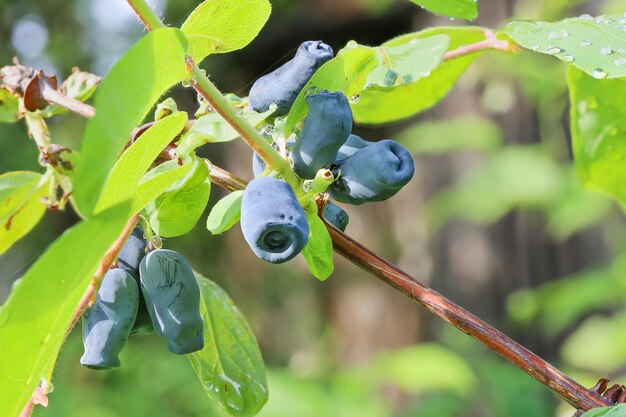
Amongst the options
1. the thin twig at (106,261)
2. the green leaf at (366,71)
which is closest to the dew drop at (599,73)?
the green leaf at (366,71)

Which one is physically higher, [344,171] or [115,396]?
[344,171]

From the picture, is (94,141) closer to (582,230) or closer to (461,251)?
(461,251)

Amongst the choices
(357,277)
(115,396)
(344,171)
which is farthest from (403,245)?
(344,171)

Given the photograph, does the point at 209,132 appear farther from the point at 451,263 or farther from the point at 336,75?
the point at 451,263

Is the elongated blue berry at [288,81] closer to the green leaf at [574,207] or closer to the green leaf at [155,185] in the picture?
the green leaf at [155,185]

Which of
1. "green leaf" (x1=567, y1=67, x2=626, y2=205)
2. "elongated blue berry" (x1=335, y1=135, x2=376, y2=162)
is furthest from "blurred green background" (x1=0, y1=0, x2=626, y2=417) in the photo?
"elongated blue berry" (x1=335, y1=135, x2=376, y2=162)

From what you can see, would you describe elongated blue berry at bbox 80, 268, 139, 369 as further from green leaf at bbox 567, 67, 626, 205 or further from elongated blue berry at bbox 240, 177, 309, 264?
green leaf at bbox 567, 67, 626, 205
